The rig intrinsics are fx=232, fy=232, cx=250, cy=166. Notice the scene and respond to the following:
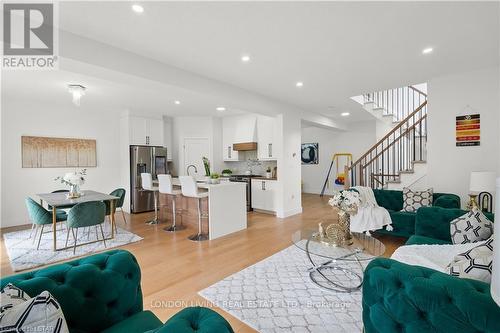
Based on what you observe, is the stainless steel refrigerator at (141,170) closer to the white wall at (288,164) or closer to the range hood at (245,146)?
the range hood at (245,146)

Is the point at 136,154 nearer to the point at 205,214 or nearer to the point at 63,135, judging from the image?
the point at 63,135

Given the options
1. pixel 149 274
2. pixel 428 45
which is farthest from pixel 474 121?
pixel 149 274

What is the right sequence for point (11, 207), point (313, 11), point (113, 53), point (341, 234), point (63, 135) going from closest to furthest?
Result: point (313, 11)
point (341, 234)
point (113, 53)
point (11, 207)
point (63, 135)

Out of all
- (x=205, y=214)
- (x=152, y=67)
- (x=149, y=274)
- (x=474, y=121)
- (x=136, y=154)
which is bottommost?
(x=149, y=274)

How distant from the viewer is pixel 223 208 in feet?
13.9

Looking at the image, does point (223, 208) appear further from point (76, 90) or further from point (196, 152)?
point (76, 90)

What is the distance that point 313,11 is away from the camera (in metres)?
2.12

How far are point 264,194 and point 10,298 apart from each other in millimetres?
5214

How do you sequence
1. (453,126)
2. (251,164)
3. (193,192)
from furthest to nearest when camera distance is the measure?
(251,164) → (193,192) → (453,126)

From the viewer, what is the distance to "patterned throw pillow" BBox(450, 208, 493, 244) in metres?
2.12

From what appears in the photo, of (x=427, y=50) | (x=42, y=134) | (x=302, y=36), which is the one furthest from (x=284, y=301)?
(x=42, y=134)

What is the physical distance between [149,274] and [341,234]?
2298 mm

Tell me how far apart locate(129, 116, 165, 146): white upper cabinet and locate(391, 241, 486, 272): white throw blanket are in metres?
6.03

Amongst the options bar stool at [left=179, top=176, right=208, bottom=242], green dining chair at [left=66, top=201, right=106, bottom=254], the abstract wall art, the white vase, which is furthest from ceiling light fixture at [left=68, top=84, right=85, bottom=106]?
bar stool at [left=179, top=176, right=208, bottom=242]
